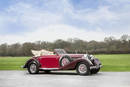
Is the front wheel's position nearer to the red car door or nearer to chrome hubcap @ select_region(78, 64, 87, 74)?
chrome hubcap @ select_region(78, 64, 87, 74)

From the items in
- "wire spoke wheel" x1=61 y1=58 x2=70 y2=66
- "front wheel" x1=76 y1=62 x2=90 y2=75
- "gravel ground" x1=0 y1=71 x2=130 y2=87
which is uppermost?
"wire spoke wheel" x1=61 y1=58 x2=70 y2=66

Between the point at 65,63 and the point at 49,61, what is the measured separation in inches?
36.1

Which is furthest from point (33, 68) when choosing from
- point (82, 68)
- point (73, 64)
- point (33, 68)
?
point (82, 68)

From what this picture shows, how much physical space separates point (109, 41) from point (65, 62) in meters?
16.0

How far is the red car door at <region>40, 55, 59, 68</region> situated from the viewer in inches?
545

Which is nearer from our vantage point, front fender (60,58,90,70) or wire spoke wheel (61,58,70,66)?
front fender (60,58,90,70)

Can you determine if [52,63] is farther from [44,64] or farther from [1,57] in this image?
[1,57]

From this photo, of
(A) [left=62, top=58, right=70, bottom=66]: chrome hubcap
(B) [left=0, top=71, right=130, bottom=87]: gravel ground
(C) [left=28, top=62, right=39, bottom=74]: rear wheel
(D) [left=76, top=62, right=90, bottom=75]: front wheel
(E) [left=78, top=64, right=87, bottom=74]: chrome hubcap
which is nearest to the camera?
(B) [left=0, top=71, right=130, bottom=87]: gravel ground

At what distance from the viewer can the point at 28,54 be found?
24953 mm

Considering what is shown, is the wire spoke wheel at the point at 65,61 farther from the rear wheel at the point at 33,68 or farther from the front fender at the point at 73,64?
the rear wheel at the point at 33,68

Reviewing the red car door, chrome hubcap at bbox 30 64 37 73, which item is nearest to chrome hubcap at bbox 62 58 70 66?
the red car door

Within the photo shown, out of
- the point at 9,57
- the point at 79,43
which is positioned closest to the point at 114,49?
the point at 79,43

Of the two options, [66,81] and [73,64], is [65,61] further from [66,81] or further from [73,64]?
[66,81]

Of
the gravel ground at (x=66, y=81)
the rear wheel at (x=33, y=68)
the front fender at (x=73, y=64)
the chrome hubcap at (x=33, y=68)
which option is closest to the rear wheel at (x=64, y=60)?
the front fender at (x=73, y=64)
